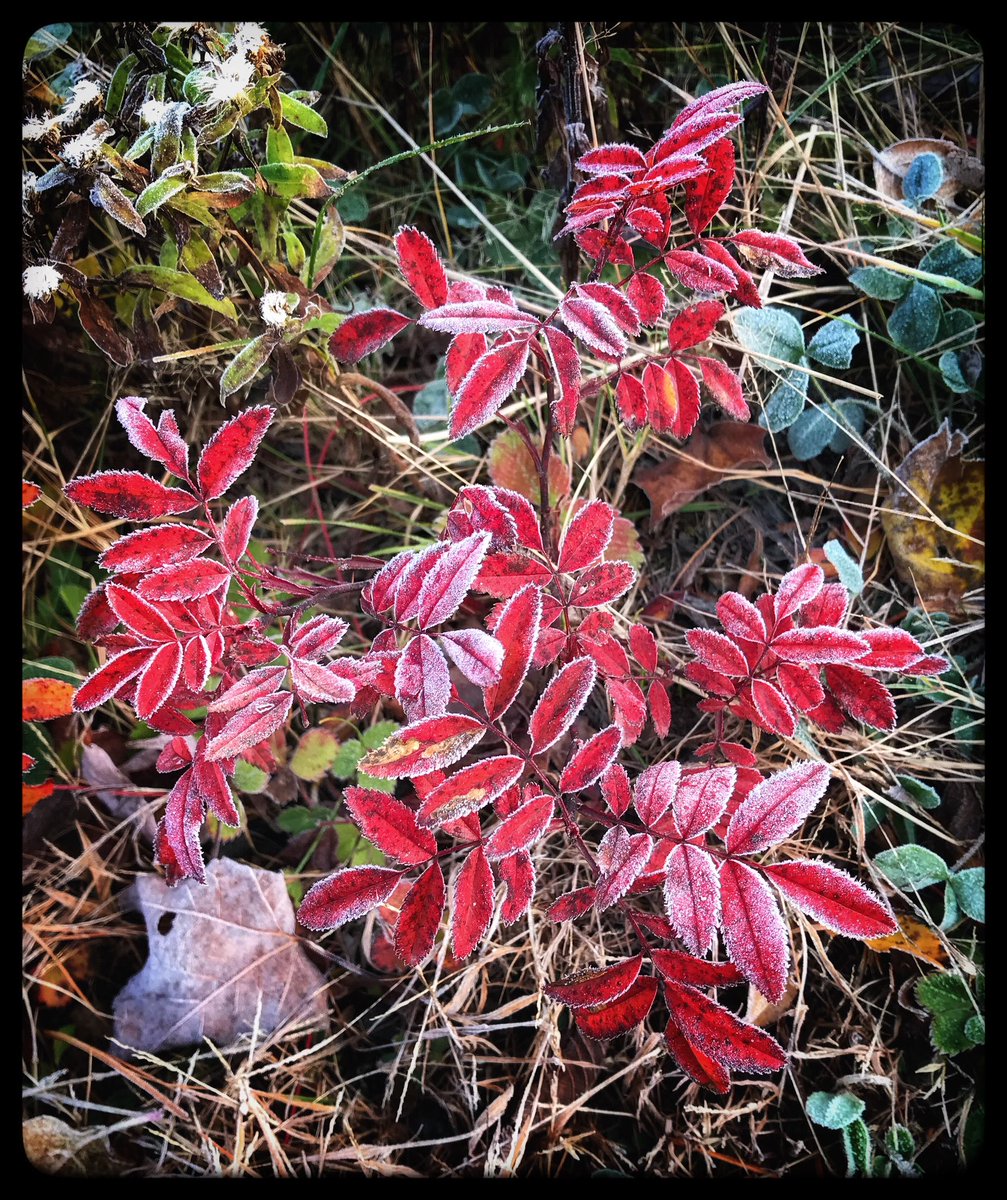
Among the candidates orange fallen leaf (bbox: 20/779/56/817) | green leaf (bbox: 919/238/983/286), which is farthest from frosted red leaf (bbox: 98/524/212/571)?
green leaf (bbox: 919/238/983/286)

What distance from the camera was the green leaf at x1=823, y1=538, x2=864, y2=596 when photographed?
4.31 feet

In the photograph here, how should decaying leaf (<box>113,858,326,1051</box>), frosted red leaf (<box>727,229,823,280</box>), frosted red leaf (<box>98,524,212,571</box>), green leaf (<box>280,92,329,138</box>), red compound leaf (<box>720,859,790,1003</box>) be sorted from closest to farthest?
red compound leaf (<box>720,859,790,1003</box>) < frosted red leaf (<box>98,524,212,571</box>) < frosted red leaf (<box>727,229,823,280</box>) < green leaf (<box>280,92,329,138</box>) < decaying leaf (<box>113,858,326,1051</box>)

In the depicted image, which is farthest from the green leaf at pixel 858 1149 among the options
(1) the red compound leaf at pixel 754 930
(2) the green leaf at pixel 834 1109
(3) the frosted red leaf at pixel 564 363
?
(3) the frosted red leaf at pixel 564 363

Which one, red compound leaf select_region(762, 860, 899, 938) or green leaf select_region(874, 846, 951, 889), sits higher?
red compound leaf select_region(762, 860, 899, 938)

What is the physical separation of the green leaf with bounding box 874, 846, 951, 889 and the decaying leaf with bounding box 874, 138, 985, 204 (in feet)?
3.48

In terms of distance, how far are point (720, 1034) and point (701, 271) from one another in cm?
81

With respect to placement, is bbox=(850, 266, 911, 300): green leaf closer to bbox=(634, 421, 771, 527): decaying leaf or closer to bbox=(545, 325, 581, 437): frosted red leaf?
bbox=(634, 421, 771, 527): decaying leaf

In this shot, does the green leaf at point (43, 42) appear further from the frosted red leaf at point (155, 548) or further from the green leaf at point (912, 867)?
the green leaf at point (912, 867)

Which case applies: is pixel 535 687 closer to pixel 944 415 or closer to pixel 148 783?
pixel 148 783

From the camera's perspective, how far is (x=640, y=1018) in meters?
Result: 0.90

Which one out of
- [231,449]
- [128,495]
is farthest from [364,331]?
[128,495]

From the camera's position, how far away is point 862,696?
103 cm

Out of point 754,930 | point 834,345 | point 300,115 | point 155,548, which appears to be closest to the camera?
point 754,930

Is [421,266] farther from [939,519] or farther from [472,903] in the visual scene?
[939,519]
